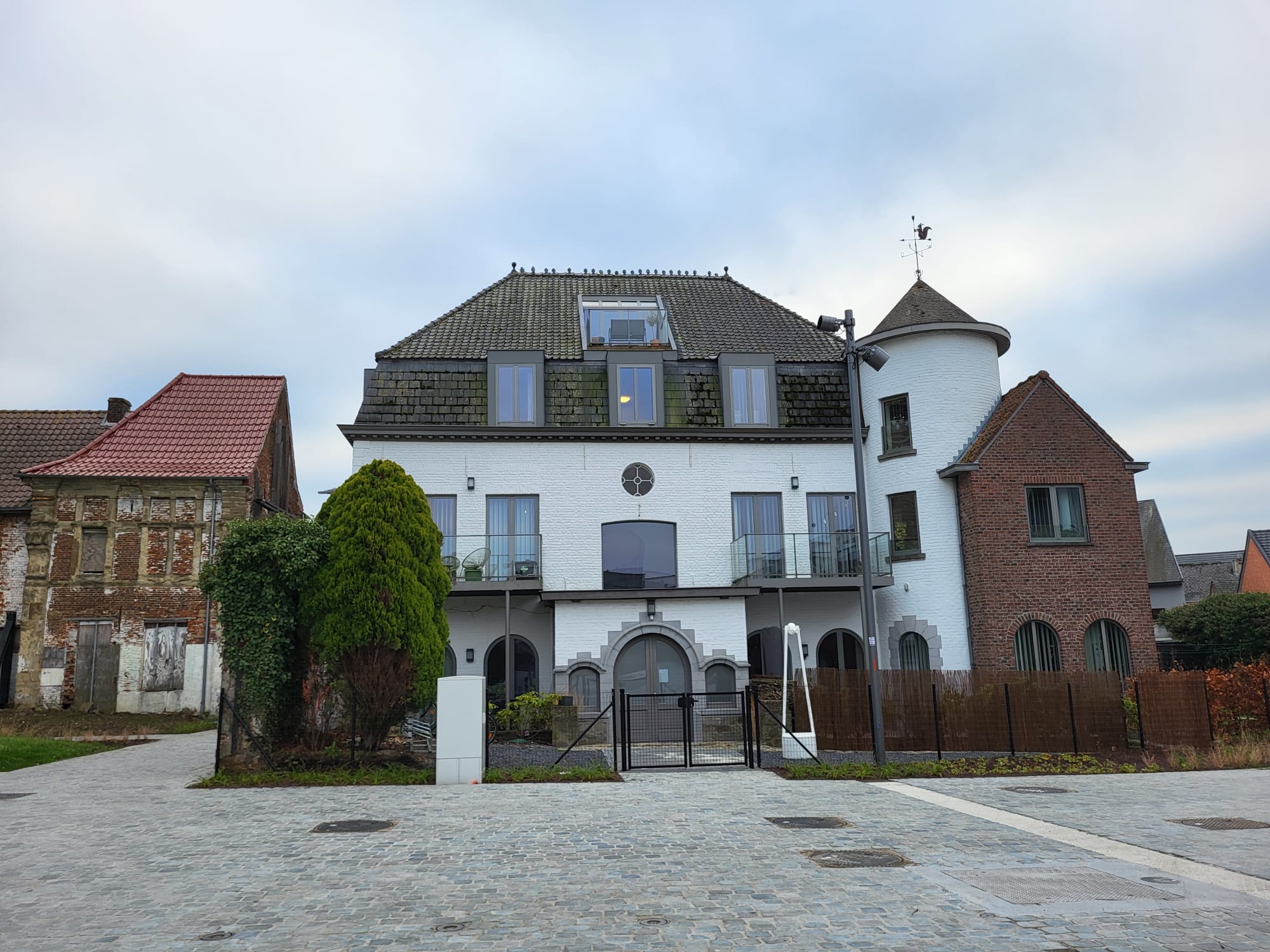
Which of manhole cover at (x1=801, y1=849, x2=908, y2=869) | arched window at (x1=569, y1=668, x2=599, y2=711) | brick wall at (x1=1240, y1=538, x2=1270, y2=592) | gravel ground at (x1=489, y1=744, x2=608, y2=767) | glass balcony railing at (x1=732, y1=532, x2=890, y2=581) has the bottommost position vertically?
manhole cover at (x1=801, y1=849, x2=908, y2=869)

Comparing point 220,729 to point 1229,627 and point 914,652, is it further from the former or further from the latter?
point 1229,627

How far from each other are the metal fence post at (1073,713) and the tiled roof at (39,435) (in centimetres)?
2793

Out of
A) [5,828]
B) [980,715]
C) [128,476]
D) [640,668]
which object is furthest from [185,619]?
[980,715]

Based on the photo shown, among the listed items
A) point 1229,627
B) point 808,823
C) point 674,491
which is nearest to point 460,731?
point 808,823

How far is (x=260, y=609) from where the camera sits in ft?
47.4

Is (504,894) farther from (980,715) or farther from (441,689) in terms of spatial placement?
(980,715)

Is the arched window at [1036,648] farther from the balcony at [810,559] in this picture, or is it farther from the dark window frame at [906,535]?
the balcony at [810,559]

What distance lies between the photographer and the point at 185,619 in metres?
25.8

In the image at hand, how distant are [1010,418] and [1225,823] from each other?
45.0 ft

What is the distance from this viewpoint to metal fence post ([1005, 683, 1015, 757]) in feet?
53.0

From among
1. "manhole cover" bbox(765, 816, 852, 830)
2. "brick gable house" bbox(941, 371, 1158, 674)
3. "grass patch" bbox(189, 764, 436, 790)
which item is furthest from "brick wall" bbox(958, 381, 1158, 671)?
"grass patch" bbox(189, 764, 436, 790)

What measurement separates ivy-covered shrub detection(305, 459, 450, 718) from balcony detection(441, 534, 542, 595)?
6379 millimetres

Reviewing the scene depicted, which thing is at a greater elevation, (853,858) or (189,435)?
(189,435)

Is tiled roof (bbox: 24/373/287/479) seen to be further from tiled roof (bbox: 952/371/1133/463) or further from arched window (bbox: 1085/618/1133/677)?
arched window (bbox: 1085/618/1133/677)
